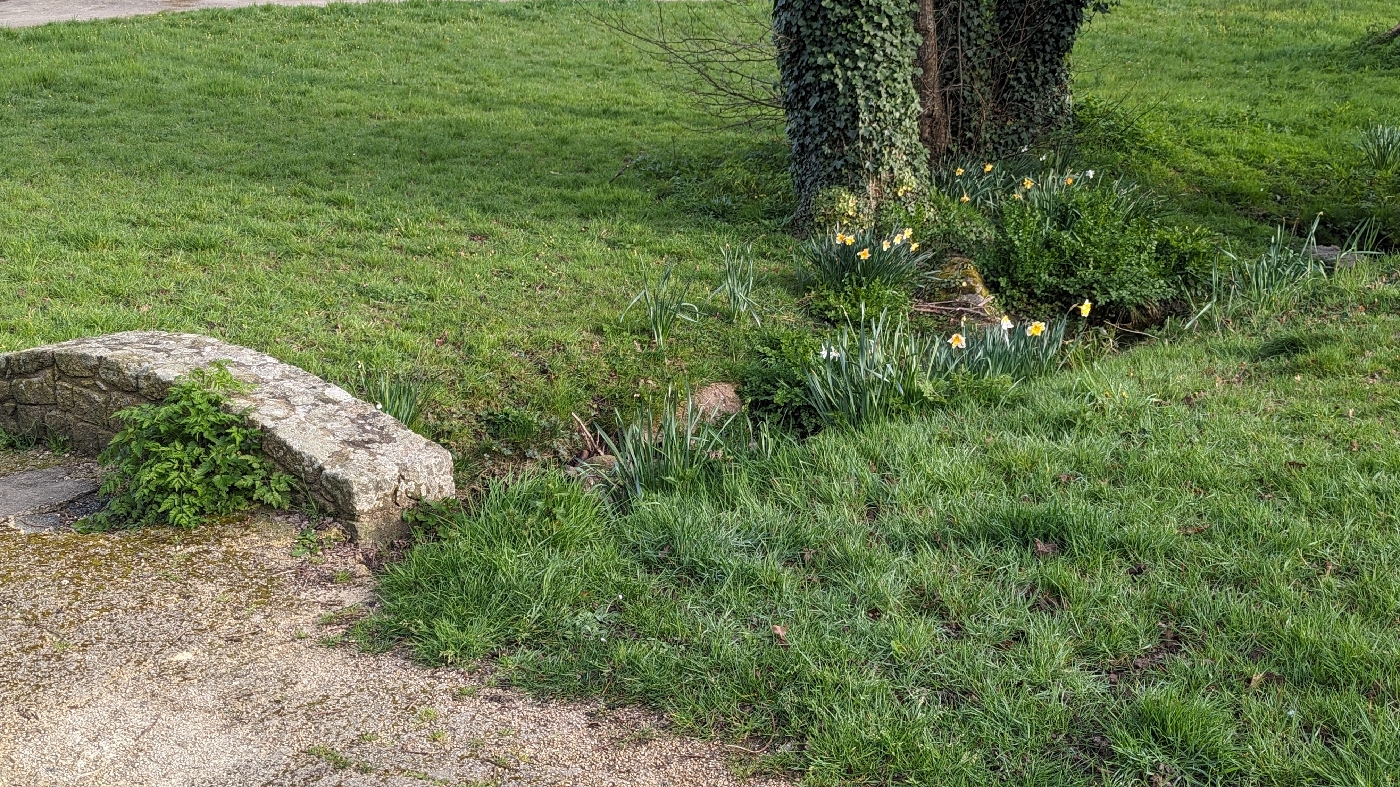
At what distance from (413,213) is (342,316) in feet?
7.21

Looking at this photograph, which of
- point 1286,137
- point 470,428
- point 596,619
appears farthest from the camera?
point 1286,137

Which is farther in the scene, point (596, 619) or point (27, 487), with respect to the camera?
point (27, 487)

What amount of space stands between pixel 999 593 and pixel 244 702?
2.50m

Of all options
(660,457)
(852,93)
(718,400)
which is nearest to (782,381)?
(718,400)

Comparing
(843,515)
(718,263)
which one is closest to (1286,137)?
(718,263)

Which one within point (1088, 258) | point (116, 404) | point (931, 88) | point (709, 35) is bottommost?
point (1088, 258)

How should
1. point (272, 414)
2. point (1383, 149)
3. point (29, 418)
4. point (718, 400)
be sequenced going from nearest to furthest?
point (272, 414) < point (29, 418) < point (718, 400) < point (1383, 149)

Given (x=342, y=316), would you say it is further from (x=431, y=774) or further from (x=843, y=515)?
(x=431, y=774)

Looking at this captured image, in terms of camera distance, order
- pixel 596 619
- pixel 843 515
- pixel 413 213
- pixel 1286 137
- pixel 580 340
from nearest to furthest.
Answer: pixel 596 619 < pixel 843 515 < pixel 580 340 < pixel 413 213 < pixel 1286 137

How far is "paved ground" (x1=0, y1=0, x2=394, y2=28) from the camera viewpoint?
15961mm

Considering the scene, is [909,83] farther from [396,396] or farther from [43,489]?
[43,489]

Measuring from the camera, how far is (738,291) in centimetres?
691

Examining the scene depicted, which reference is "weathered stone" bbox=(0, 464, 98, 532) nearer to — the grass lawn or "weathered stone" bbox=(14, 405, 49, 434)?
"weathered stone" bbox=(14, 405, 49, 434)

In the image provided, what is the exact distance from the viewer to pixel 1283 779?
286 cm
